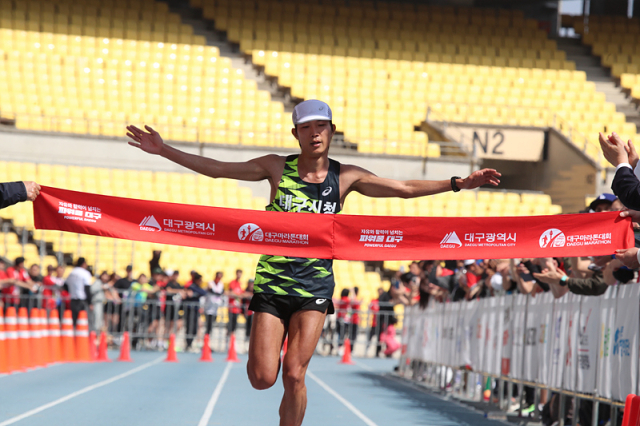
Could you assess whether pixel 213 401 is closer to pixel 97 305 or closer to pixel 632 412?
pixel 632 412

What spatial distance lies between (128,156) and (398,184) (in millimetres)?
22807

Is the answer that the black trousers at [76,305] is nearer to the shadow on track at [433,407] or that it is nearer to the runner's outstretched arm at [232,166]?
the shadow on track at [433,407]

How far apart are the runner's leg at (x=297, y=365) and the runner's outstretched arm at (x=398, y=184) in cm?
91

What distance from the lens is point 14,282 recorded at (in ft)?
56.6

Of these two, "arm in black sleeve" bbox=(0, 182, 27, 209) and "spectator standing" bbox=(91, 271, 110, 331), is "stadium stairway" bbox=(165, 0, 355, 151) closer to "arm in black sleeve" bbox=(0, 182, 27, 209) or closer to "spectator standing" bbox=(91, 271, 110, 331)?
"spectator standing" bbox=(91, 271, 110, 331)

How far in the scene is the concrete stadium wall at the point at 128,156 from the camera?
87.0ft

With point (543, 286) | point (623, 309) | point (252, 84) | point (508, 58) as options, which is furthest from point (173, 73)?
point (623, 309)

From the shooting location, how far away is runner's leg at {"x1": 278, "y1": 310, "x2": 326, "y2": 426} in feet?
16.7

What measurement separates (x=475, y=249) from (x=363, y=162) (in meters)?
21.5

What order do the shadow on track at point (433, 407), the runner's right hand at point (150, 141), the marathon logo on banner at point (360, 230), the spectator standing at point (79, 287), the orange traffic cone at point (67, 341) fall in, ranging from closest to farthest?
the runner's right hand at point (150, 141) < the marathon logo on banner at point (360, 230) < the shadow on track at point (433, 407) < the orange traffic cone at point (67, 341) < the spectator standing at point (79, 287)

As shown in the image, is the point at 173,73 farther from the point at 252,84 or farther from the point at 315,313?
the point at 315,313

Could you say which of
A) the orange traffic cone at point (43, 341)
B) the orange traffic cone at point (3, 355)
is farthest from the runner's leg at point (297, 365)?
the orange traffic cone at point (43, 341)

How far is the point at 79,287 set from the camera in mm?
19250

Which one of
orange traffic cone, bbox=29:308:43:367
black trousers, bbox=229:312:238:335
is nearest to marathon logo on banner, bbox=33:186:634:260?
orange traffic cone, bbox=29:308:43:367
